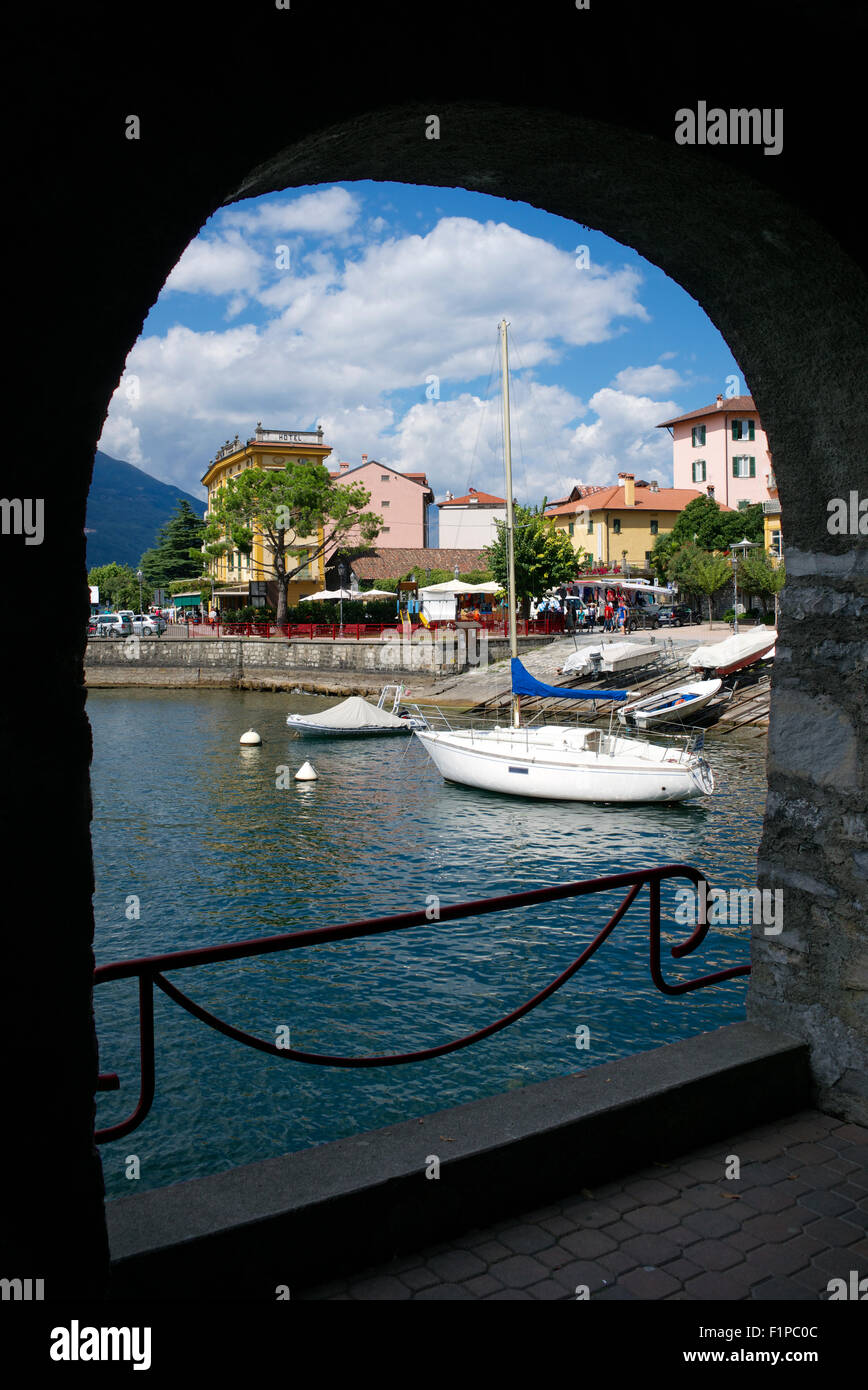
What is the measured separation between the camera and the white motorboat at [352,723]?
96.2 ft

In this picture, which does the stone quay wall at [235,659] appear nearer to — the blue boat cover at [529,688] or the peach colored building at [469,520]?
the blue boat cover at [529,688]

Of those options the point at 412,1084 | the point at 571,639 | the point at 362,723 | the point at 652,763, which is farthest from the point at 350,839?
the point at 571,639

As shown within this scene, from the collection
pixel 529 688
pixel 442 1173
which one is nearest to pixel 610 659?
pixel 529 688

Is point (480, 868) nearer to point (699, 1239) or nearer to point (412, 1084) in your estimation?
point (412, 1084)

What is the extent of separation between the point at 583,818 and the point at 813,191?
16.6 m

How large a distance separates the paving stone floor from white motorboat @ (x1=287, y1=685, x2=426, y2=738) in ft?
84.4

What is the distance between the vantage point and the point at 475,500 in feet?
262

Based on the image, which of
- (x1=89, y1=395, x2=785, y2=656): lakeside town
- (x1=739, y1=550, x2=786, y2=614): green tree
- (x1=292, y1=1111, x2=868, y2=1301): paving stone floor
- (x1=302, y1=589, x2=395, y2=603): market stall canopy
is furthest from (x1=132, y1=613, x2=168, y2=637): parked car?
(x1=292, y1=1111, x2=868, y2=1301): paving stone floor

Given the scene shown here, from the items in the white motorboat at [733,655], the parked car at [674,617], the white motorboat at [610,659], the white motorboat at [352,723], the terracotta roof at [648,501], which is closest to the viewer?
the white motorboat at [352,723]

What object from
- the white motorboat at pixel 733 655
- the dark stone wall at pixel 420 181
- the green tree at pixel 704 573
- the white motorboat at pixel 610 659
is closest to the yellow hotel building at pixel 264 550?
the green tree at pixel 704 573

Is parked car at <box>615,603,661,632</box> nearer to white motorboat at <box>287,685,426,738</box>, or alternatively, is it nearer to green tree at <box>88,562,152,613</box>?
white motorboat at <box>287,685,426,738</box>

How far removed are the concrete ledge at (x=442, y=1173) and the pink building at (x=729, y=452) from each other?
67.1 metres

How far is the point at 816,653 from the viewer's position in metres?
3.85

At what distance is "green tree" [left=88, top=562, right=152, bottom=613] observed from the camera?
79.7 metres
